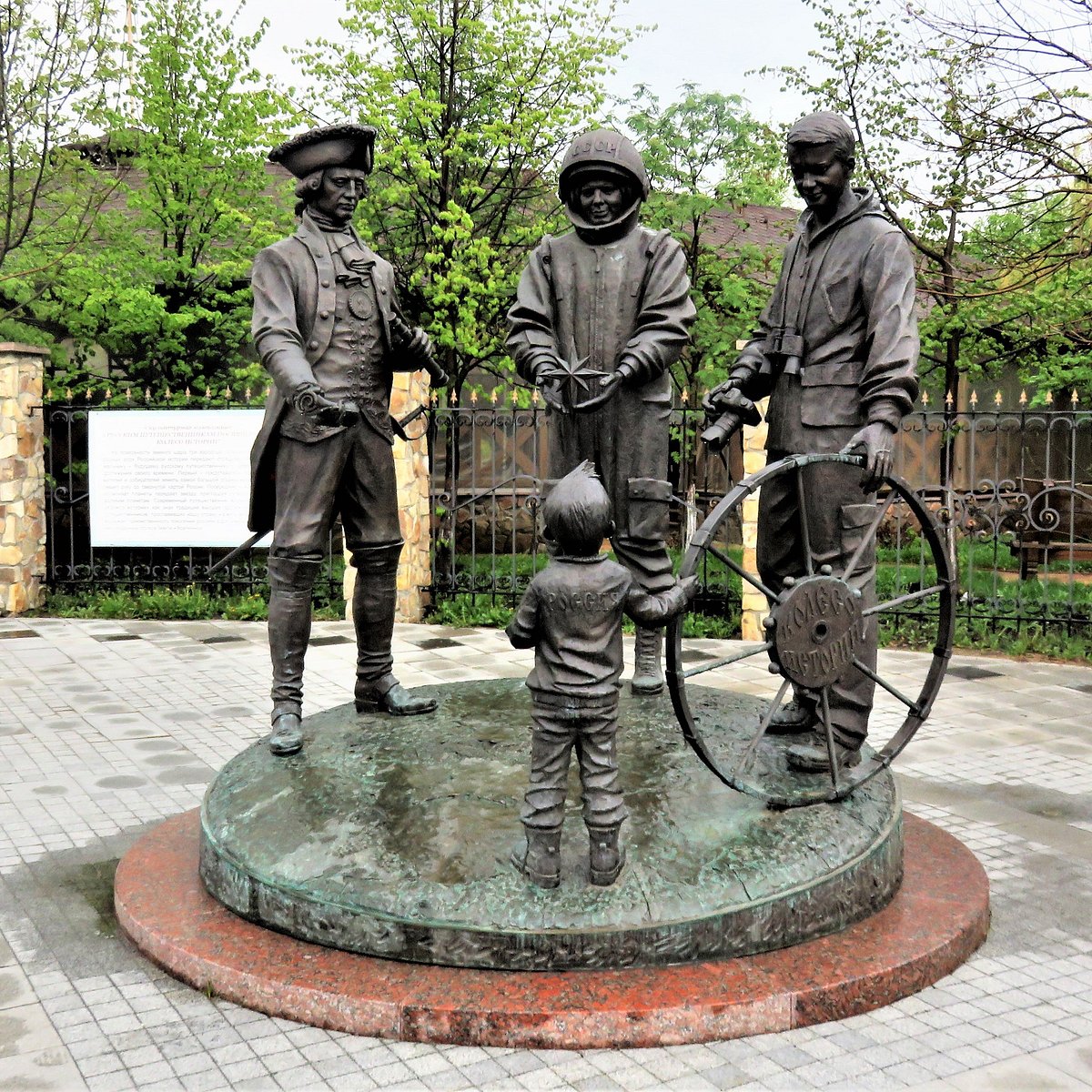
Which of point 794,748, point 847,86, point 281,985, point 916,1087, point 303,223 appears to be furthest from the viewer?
point 847,86

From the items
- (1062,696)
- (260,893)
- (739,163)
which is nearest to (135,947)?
(260,893)

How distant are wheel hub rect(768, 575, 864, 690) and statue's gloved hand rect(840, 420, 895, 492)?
0.37m

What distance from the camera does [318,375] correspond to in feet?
14.7

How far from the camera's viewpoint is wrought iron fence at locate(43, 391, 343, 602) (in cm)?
1135

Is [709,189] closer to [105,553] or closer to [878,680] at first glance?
[105,553]

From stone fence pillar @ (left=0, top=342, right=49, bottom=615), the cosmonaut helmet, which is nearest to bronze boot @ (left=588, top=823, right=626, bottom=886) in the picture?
the cosmonaut helmet

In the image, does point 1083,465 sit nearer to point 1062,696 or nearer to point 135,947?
point 1062,696

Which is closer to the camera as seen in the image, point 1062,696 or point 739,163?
point 1062,696

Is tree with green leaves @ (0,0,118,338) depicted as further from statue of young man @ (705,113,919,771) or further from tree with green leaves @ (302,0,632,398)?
statue of young man @ (705,113,919,771)

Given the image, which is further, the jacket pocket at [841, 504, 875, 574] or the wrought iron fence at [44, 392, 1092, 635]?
the wrought iron fence at [44, 392, 1092, 635]

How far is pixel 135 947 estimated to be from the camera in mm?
3666

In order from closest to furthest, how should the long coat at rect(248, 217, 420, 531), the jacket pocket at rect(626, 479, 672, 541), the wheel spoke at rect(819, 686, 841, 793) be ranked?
the wheel spoke at rect(819, 686, 841, 793) < the long coat at rect(248, 217, 420, 531) < the jacket pocket at rect(626, 479, 672, 541)

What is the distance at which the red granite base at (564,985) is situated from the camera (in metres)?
3.01

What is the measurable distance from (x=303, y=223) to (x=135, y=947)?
102 inches
